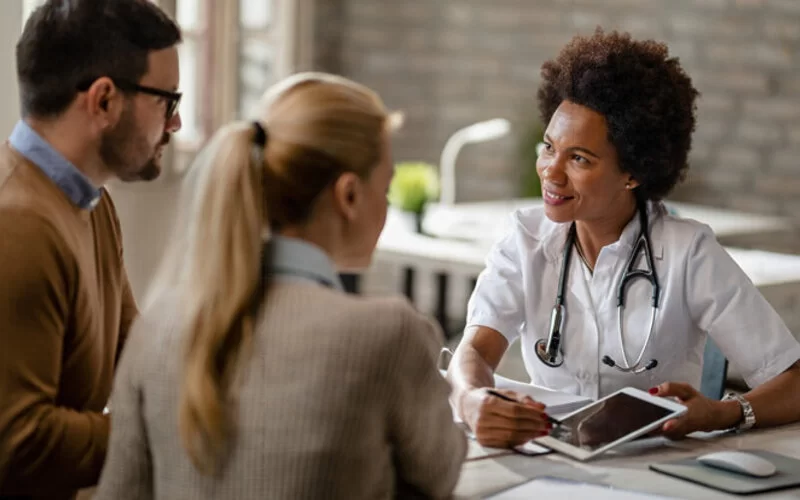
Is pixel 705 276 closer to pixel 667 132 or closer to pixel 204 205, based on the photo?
pixel 667 132

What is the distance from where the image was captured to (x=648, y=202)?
2.30 metres

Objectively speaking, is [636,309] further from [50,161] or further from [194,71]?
[194,71]

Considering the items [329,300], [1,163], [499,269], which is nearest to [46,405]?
[1,163]

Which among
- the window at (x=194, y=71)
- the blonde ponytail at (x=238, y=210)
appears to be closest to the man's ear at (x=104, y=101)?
the blonde ponytail at (x=238, y=210)

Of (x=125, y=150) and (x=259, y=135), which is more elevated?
(x=259, y=135)

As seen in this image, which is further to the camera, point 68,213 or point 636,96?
point 636,96

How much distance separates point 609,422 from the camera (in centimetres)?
189

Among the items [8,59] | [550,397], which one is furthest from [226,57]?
[550,397]

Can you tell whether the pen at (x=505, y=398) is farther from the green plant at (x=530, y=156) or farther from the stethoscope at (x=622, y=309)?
the green plant at (x=530, y=156)

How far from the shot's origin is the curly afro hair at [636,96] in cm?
217

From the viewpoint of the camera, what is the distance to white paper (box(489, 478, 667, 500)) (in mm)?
1619

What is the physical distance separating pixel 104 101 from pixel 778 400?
1.23m

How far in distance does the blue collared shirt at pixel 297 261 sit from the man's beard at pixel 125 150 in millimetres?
473

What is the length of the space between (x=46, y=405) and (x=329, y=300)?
0.49m
